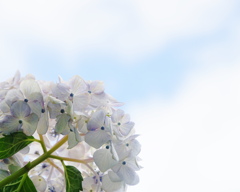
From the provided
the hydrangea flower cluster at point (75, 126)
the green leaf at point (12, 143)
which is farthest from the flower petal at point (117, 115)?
the green leaf at point (12, 143)

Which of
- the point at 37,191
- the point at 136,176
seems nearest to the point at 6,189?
the point at 37,191

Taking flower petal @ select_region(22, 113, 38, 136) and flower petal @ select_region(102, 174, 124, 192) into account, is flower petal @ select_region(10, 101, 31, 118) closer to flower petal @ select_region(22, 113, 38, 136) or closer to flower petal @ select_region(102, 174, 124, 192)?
flower petal @ select_region(22, 113, 38, 136)

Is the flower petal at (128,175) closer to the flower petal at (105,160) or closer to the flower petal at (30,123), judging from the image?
the flower petal at (105,160)

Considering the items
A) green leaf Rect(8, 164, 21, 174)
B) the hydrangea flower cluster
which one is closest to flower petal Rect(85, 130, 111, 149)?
the hydrangea flower cluster

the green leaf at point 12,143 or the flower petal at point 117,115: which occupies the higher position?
the flower petal at point 117,115

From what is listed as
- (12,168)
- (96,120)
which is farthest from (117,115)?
(12,168)

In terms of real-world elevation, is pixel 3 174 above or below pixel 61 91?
below

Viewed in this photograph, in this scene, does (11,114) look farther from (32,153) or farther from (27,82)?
(32,153)

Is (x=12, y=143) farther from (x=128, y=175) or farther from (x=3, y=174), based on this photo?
(x=128, y=175)
